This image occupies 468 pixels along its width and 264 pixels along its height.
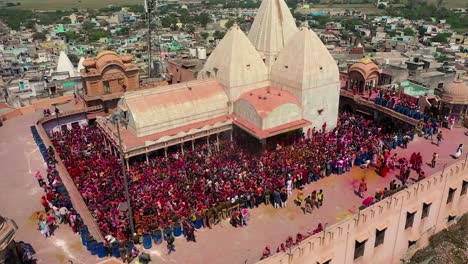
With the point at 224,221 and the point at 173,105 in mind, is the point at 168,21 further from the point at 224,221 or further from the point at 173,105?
the point at 224,221

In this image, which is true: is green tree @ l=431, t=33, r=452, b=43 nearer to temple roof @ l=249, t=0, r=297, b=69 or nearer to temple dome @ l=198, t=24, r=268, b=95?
temple roof @ l=249, t=0, r=297, b=69

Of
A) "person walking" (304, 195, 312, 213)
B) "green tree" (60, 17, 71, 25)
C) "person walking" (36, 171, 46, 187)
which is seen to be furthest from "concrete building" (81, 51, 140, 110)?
"green tree" (60, 17, 71, 25)

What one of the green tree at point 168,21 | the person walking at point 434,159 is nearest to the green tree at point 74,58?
the green tree at point 168,21

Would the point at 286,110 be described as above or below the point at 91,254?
above

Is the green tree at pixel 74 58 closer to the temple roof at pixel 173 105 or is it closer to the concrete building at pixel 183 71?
the concrete building at pixel 183 71

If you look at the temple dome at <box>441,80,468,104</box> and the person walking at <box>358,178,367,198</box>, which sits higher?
the temple dome at <box>441,80,468,104</box>

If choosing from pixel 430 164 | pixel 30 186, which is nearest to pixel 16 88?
pixel 30 186

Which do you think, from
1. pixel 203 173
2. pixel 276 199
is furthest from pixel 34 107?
pixel 276 199

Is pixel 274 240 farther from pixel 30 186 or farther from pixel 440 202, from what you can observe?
pixel 30 186
